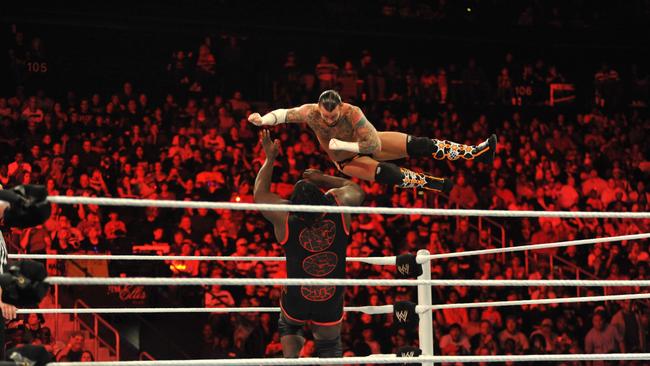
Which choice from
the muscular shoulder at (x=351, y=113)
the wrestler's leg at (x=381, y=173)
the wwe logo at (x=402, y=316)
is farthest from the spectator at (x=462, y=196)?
the wwe logo at (x=402, y=316)

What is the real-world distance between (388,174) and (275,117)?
2.14ft

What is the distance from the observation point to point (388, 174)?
4.31 meters

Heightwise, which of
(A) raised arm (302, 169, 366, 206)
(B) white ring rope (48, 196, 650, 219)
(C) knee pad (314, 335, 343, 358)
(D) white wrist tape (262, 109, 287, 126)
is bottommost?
(C) knee pad (314, 335, 343, 358)

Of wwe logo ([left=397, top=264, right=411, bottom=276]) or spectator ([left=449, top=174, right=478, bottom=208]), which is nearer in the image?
wwe logo ([left=397, top=264, right=411, bottom=276])

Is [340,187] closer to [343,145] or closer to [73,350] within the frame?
[343,145]

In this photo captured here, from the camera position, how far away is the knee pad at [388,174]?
4.30m

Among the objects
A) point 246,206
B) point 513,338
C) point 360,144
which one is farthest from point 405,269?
point 513,338

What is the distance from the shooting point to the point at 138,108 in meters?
10.8

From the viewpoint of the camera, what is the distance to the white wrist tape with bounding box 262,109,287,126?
423cm

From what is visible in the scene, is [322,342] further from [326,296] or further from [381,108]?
[381,108]

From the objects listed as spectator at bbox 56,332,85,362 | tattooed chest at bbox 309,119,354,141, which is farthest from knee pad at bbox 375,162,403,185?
spectator at bbox 56,332,85,362

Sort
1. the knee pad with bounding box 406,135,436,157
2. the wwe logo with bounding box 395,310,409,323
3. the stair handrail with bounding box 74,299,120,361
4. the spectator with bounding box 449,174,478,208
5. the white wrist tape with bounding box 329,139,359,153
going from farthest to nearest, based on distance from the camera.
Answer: the spectator with bounding box 449,174,478,208 < the stair handrail with bounding box 74,299,120,361 < the knee pad with bounding box 406,135,436,157 < the white wrist tape with bounding box 329,139,359,153 < the wwe logo with bounding box 395,310,409,323

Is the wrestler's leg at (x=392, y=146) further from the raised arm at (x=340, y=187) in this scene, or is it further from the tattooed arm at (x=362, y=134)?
the raised arm at (x=340, y=187)

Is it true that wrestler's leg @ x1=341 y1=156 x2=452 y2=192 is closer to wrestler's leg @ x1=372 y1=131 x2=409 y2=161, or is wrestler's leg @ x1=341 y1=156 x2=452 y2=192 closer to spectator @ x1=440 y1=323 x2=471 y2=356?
wrestler's leg @ x1=372 y1=131 x2=409 y2=161
